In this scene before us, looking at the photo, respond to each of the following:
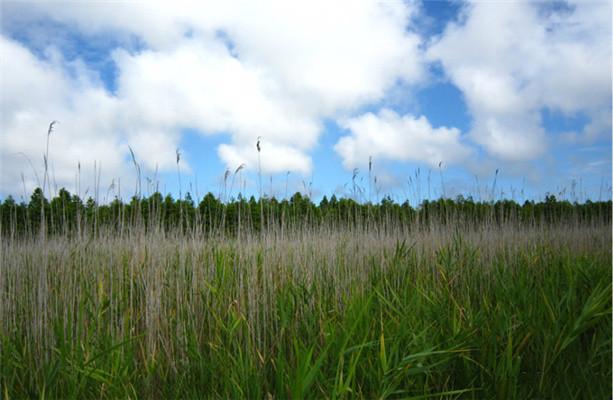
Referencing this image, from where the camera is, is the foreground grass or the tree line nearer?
the foreground grass

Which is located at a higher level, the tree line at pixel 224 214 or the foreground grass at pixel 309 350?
the tree line at pixel 224 214

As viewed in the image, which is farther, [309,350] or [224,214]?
[224,214]

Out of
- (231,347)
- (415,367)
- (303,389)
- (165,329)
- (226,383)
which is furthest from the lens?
(165,329)

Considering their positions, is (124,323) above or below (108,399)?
above

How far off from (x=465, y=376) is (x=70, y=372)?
2009mm

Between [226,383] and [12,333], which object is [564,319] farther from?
[12,333]

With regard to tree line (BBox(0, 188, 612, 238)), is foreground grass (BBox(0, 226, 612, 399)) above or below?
below

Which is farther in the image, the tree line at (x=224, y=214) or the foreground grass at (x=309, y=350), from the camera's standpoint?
the tree line at (x=224, y=214)

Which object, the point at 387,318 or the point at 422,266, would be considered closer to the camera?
the point at 387,318

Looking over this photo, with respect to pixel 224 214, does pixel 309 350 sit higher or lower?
lower

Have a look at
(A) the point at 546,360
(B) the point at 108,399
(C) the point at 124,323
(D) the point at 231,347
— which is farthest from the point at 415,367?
(C) the point at 124,323

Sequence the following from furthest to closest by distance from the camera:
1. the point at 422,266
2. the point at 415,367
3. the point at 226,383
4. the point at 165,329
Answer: the point at 422,266 < the point at 165,329 < the point at 415,367 < the point at 226,383

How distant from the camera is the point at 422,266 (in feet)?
14.1

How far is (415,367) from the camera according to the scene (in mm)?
2006
